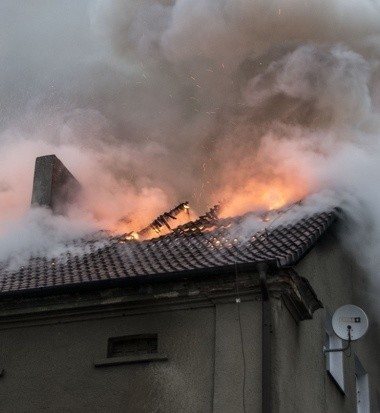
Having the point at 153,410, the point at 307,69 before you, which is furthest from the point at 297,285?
the point at 307,69

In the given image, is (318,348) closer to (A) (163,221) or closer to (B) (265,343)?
(B) (265,343)

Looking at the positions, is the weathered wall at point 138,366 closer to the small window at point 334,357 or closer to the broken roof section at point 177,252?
the broken roof section at point 177,252

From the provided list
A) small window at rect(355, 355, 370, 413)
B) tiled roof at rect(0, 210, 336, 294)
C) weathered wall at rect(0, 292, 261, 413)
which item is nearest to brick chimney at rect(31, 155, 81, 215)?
tiled roof at rect(0, 210, 336, 294)

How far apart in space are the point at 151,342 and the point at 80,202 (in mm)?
7142

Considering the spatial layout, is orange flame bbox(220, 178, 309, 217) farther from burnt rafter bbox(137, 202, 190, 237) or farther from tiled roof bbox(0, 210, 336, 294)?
tiled roof bbox(0, 210, 336, 294)

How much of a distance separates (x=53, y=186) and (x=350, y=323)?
7836 mm

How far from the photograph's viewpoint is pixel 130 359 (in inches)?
492

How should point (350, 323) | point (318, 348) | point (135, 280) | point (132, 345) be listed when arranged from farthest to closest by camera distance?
point (318, 348) < point (350, 323) < point (132, 345) < point (135, 280)

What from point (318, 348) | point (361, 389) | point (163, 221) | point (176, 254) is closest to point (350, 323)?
point (318, 348)

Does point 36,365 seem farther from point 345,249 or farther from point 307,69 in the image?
point 307,69

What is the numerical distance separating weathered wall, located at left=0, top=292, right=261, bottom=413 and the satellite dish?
1.51 meters

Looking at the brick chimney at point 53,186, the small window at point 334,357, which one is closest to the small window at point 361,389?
the small window at point 334,357

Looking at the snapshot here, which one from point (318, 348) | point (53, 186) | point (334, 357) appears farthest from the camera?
point (53, 186)

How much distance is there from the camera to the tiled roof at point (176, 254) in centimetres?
1280
